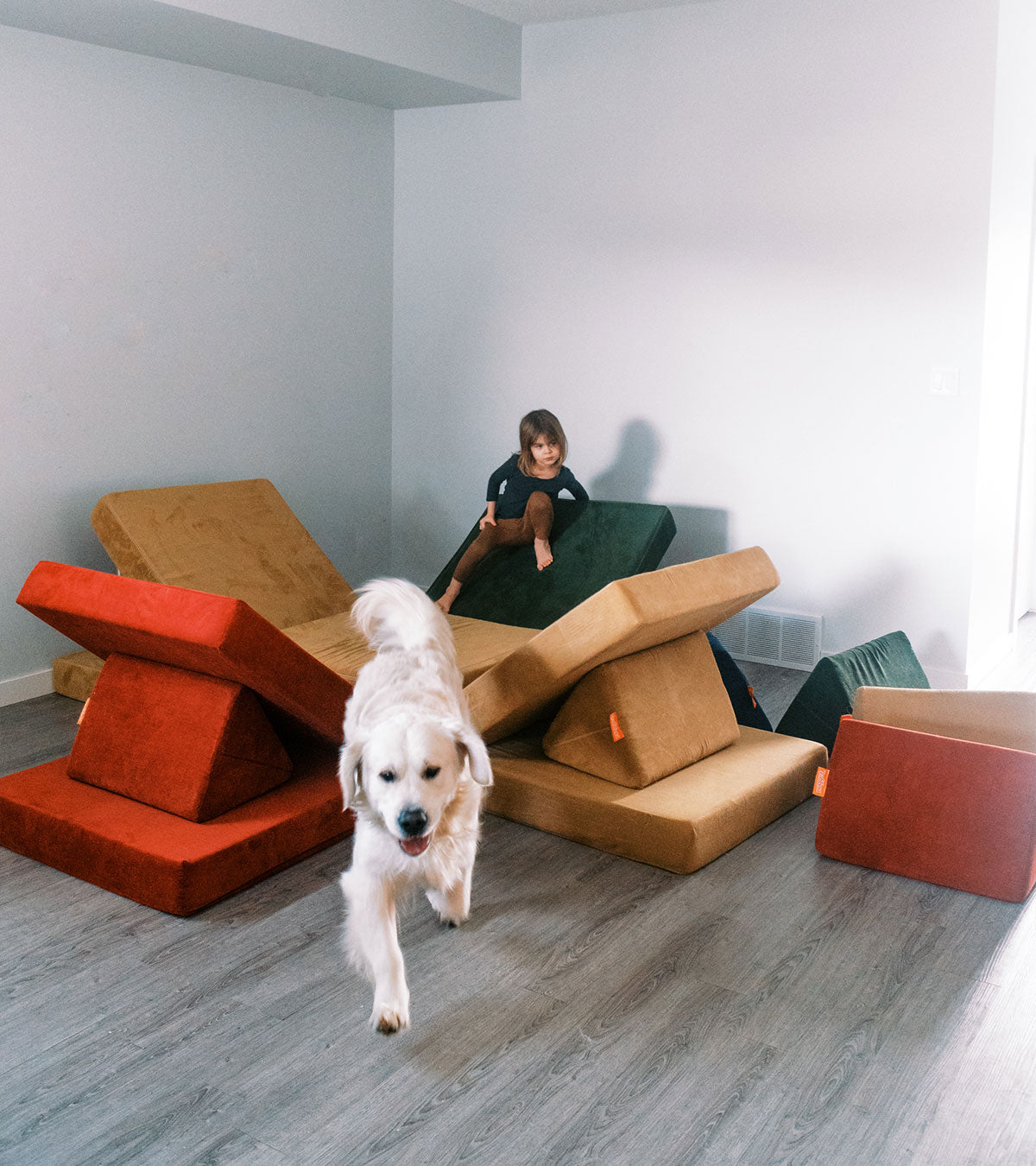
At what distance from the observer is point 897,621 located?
14.1ft

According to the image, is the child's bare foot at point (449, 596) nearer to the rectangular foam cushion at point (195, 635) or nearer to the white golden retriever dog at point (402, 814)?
the rectangular foam cushion at point (195, 635)

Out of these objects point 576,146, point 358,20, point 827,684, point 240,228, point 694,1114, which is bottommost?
point 694,1114

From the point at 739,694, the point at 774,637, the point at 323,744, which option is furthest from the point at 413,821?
the point at 774,637

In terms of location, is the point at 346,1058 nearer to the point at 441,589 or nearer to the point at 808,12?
the point at 441,589

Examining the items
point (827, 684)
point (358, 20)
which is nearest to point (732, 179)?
point (358, 20)

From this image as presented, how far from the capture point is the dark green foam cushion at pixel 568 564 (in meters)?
4.41

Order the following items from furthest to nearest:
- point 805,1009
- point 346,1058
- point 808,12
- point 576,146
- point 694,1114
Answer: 1. point 576,146
2. point 808,12
3. point 805,1009
4. point 346,1058
5. point 694,1114

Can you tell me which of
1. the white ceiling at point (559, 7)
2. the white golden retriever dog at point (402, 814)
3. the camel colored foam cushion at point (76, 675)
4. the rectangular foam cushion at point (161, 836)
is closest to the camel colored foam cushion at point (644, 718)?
the white golden retriever dog at point (402, 814)

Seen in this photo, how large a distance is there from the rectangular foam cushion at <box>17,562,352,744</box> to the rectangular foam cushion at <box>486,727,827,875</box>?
553 millimetres

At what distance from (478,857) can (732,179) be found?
3.09m

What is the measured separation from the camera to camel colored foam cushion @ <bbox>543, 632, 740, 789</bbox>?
284 centimetres

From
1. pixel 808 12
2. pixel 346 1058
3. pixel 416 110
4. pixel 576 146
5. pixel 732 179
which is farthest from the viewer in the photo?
pixel 416 110

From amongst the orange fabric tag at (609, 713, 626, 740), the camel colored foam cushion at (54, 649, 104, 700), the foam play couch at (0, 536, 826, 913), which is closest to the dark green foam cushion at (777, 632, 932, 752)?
the foam play couch at (0, 536, 826, 913)

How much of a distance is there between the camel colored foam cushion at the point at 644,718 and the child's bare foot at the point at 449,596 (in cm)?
164
